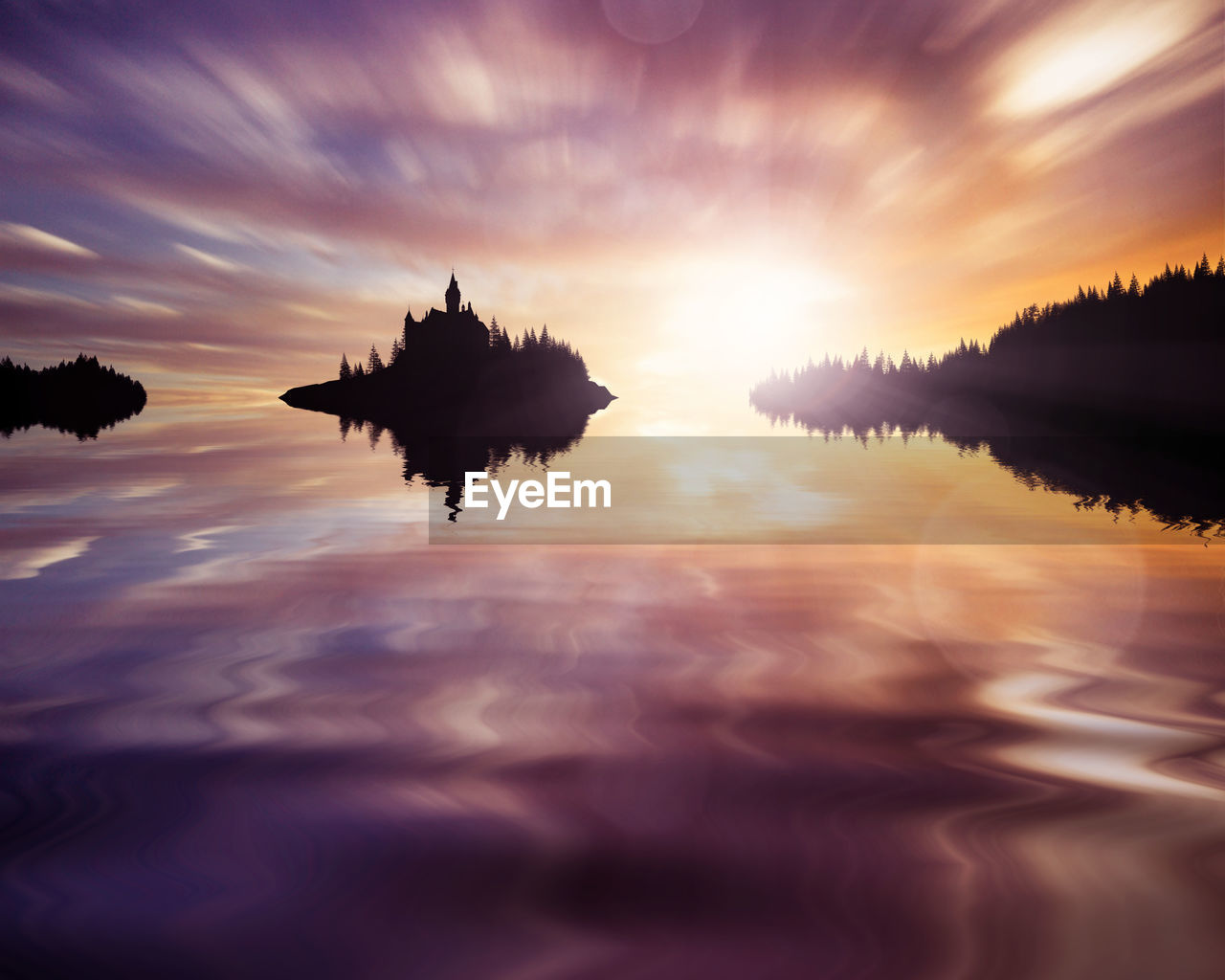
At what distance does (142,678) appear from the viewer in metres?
8.45

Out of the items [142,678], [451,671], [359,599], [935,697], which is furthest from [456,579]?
[935,697]

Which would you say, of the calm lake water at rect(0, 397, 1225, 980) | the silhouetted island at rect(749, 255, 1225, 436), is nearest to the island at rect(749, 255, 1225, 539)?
the silhouetted island at rect(749, 255, 1225, 436)

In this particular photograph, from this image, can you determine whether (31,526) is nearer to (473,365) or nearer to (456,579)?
(456,579)

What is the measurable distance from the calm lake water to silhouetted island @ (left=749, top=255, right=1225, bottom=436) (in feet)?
226

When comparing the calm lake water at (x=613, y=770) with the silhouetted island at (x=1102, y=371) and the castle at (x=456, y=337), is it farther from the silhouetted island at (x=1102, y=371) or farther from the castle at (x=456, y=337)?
the castle at (x=456, y=337)

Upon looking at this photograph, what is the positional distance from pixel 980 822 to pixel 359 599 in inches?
405

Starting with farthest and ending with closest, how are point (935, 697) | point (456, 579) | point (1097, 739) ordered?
point (456, 579) < point (935, 697) < point (1097, 739)

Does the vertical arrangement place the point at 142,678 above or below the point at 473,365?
below

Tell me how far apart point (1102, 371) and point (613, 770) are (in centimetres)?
15347

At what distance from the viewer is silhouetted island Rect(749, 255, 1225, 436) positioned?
8525 centimetres

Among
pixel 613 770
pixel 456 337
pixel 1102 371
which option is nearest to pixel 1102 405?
pixel 1102 371

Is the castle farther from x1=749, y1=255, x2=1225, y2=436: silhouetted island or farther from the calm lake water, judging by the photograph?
the calm lake water

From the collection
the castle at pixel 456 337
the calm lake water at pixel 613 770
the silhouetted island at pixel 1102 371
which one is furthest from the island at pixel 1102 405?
the castle at pixel 456 337

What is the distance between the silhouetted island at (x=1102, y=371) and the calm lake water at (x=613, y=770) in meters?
68.8
